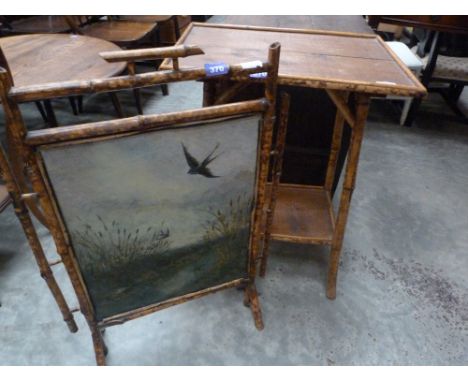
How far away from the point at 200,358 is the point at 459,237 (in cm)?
148

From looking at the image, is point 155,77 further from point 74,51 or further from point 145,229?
point 74,51

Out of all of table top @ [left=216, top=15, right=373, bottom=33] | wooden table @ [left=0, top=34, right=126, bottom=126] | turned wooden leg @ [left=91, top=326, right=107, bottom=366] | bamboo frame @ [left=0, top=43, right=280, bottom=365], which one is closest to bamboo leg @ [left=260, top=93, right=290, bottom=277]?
bamboo frame @ [left=0, top=43, right=280, bottom=365]

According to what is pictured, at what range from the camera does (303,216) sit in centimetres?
155

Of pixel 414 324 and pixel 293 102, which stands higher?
pixel 293 102

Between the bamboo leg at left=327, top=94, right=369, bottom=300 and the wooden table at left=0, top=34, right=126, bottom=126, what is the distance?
1204mm

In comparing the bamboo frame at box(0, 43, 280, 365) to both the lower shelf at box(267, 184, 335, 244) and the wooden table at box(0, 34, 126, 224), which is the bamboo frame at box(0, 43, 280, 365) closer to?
the lower shelf at box(267, 184, 335, 244)

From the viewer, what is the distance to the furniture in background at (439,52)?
2.34 m

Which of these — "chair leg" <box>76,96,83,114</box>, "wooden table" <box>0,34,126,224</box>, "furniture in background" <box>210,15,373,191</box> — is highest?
"wooden table" <box>0,34,126,224</box>

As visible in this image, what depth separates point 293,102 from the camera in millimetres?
1565

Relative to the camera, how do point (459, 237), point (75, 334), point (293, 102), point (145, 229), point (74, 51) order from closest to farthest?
point (145, 229) < point (75, 334) < point (293, 102) < point (459, 237) < point (74, 51)

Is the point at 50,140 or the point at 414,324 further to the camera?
the point at 414,324

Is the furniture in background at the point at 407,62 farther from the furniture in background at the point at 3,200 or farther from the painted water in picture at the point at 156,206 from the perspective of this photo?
the furniture in background at the point at 3,200

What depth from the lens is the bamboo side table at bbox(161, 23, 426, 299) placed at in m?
0.99

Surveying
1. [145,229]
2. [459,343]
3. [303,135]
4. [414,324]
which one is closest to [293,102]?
[303,135]
